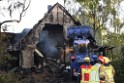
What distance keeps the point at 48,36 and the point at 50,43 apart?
0.98m

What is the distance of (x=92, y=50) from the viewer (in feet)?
92.2

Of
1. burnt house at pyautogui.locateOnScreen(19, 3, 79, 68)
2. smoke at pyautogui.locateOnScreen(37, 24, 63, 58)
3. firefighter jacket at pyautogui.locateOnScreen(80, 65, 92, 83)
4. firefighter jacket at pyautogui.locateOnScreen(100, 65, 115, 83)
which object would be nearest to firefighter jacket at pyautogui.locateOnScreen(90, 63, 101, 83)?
firefighter jacket at pyautogui.locateOnScreen(80, 65, 92, 83)

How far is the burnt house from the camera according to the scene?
3609cm

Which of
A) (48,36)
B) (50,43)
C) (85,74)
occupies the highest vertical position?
(48,36)

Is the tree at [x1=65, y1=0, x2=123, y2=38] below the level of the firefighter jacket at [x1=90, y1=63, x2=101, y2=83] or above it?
above

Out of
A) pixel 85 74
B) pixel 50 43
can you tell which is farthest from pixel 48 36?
pixel 85 74

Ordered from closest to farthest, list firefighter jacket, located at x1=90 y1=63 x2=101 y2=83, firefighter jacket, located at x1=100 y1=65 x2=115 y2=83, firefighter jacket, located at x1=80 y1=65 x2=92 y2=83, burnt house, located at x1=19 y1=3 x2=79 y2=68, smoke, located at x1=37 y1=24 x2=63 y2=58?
firefighter jacket, located at x1=100 y1=65 x2=115 y2=83
firefighter jacket, located at x1=90 y1=63 x2=101 y2=83
firefighter jacket, located at x1=80 y1=65 x2=92 y2=83
burnt house, located at x1=19 y1=3 x2=79 y2=68
smoke, located at x1=37 y1=24 x2=63 y2=58

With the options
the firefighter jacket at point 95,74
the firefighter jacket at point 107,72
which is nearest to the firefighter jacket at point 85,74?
the firefighter jacket at point 95,74

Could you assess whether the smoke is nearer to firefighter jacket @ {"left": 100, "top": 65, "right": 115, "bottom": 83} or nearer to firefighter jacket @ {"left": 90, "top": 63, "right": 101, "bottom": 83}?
firefighter jacket @ {"left": 90, "top": 63, "right": 101, "bottom": 83}

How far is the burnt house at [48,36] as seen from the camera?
36094 millimetres

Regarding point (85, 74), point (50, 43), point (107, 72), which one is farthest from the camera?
point (50, 43)

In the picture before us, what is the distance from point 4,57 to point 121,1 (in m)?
30.0

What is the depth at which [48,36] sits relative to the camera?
42812 millimetres

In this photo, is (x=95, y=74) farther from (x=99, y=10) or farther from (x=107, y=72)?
(x=99, y=10)
